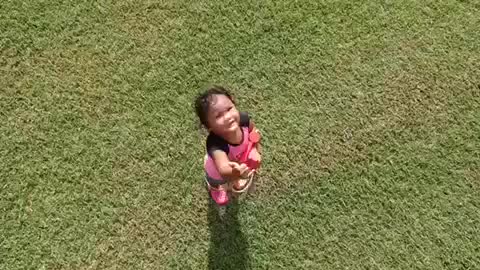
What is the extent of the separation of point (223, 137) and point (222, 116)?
0.54 feet

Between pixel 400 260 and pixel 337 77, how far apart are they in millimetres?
1022

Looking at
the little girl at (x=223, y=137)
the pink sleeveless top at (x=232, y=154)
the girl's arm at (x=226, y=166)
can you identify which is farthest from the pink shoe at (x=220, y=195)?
the girl's arm at (x=226, y=166)

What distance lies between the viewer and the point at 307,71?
3.46 metres

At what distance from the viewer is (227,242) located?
322 centimetres

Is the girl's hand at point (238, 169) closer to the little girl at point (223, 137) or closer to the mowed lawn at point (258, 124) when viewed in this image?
the little girl at point (223, 137)

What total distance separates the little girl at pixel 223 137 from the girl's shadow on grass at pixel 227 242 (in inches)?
11.8

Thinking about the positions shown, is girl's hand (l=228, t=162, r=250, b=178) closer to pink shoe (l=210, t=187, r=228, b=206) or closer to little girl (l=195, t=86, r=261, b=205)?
little girl (l=195, t=86, r=261, b=205)

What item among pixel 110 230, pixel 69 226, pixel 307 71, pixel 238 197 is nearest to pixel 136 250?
pixel 110 230

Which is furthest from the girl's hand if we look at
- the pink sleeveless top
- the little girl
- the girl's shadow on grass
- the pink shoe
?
the girl's shadow on grass

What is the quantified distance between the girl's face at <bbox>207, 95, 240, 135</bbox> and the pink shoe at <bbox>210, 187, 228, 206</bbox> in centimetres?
56

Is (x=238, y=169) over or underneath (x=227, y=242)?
over

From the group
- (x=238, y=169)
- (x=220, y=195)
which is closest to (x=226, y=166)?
(x=238, y=169)

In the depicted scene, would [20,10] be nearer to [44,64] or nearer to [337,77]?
[44,64]

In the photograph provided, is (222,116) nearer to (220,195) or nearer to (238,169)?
(238,169)
